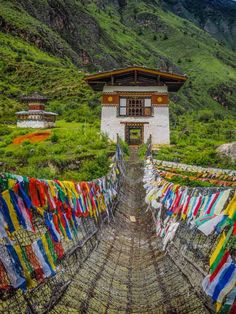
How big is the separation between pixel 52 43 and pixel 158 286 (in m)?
98.6

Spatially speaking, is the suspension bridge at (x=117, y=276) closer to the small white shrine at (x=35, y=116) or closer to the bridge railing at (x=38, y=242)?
the bridge railing at (x=38, y=242)

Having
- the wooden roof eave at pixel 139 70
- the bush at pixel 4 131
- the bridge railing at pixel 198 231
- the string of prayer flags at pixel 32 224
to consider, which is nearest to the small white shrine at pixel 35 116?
the bush at pixel 4 131

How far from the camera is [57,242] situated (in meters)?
7.45

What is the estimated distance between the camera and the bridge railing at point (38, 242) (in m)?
5.92

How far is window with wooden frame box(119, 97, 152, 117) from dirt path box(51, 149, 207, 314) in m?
24.5

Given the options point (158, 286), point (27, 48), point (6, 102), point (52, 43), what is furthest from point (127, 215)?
point (52, 43)

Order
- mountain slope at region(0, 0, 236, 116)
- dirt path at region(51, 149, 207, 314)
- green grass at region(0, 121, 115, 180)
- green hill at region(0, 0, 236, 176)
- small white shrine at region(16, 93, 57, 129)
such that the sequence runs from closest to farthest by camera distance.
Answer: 1. dirt path at region(51, 149, 207, 314)
2. green grass at region(0, 121, 115, 180)
3. green hill at region(0, 0, 236, 176)
4. small white shrine at region(16, 93, 57, 129)
5. mountain slope at region(0, 0, 236, 116)

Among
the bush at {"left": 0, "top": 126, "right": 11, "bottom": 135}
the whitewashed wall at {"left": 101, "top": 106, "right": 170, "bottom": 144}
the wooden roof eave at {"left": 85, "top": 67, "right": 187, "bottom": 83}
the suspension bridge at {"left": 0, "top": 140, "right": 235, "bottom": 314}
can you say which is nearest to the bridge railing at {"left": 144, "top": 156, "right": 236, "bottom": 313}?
the suspension bridge at {"left": 0, "top": 140, "right": 235, "bottom": 314}

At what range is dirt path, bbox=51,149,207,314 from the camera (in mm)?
7469

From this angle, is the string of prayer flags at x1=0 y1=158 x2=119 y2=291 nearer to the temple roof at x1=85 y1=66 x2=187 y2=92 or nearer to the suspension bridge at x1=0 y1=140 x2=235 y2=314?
the suspension bridge at x1=0 y1=140 x2=235 y2=314

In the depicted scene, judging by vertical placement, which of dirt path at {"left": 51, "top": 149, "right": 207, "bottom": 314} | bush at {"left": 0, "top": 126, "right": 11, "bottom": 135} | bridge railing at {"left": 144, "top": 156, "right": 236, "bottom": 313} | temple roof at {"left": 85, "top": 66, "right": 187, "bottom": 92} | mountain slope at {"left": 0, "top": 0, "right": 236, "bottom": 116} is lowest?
dirt path at {"left": 51, "top": 149, "right": 207, "bottom": 314}

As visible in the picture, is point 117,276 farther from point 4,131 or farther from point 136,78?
point 4,131

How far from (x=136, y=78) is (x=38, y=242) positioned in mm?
31833

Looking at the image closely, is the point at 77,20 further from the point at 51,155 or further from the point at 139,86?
the point at 51,155
